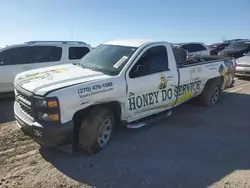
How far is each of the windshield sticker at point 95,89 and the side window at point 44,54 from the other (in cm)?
494

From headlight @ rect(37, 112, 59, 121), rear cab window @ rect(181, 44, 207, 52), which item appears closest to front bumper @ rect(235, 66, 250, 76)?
rear cab window @ rect(181, 44, 207, 52)

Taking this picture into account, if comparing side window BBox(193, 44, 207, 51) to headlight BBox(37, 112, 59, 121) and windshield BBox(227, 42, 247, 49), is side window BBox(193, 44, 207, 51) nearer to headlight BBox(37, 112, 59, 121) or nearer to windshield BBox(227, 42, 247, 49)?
windshield BBox(227, 42, 247, 49)

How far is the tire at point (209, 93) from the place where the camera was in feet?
23.7

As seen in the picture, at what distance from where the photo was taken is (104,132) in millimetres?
4621

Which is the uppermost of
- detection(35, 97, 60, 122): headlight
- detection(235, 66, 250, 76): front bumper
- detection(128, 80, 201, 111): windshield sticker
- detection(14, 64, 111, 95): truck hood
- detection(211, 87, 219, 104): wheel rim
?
detection(14, 64, 111, 95): truck hood

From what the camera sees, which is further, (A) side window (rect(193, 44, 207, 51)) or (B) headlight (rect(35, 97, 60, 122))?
(A) side window (rect(193, 44, 207, 51))

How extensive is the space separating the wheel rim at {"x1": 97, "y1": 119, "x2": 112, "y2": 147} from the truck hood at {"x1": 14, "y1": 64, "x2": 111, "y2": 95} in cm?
78

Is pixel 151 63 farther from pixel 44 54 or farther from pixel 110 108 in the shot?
pixel 44 54

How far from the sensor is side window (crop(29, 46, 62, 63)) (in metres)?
8.56

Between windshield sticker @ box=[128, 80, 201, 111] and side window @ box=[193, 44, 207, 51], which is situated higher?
side window @ box=[193, 44, 207, 51]

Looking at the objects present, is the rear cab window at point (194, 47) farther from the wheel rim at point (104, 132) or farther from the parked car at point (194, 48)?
the wheel rim at point (104, 132)

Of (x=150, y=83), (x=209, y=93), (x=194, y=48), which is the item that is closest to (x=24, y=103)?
(x=150, y=83)

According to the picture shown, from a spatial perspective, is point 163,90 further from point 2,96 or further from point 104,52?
point 2,96

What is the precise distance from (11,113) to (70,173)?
3516 mm
